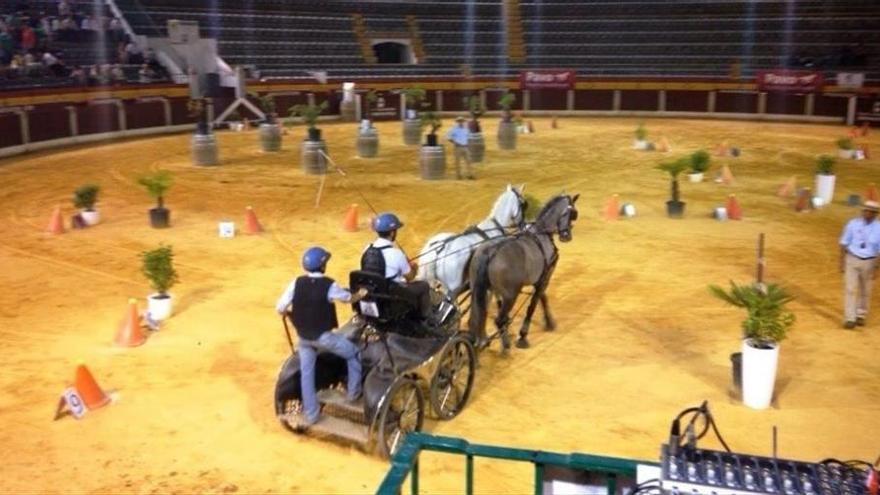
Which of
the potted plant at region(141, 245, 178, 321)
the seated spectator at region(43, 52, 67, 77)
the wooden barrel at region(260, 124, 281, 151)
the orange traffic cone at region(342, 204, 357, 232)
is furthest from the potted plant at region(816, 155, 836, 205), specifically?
the seated spectator at region(43, 52, 67, 77)

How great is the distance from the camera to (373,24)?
43.3m

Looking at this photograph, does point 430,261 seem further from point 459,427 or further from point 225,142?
point 225,142

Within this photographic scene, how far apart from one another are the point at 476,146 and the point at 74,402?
15.3 metres

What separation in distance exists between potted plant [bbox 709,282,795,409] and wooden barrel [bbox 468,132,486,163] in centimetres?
1382

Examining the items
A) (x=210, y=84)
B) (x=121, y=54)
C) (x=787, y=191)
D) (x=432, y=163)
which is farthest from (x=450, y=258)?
(x=121, y=54)

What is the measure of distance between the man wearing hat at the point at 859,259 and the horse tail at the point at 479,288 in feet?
14.6

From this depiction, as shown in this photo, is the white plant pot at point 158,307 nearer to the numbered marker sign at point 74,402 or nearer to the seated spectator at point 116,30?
the numbered marker sign at point 74,402

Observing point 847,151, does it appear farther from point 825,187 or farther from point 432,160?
point 432,160

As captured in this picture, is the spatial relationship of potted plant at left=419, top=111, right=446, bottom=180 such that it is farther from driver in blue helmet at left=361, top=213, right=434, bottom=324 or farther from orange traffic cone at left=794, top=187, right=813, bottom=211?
driver in blue helmet at left=361, top=213, right=434, bottom=324

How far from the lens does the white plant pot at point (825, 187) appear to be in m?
17.4

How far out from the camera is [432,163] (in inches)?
776

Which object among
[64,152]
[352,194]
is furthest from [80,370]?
[64,152]

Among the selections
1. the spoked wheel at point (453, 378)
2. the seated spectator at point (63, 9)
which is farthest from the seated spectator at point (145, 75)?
the spoked wheel at point (453, 378)

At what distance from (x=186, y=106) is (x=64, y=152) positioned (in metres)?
7.04
